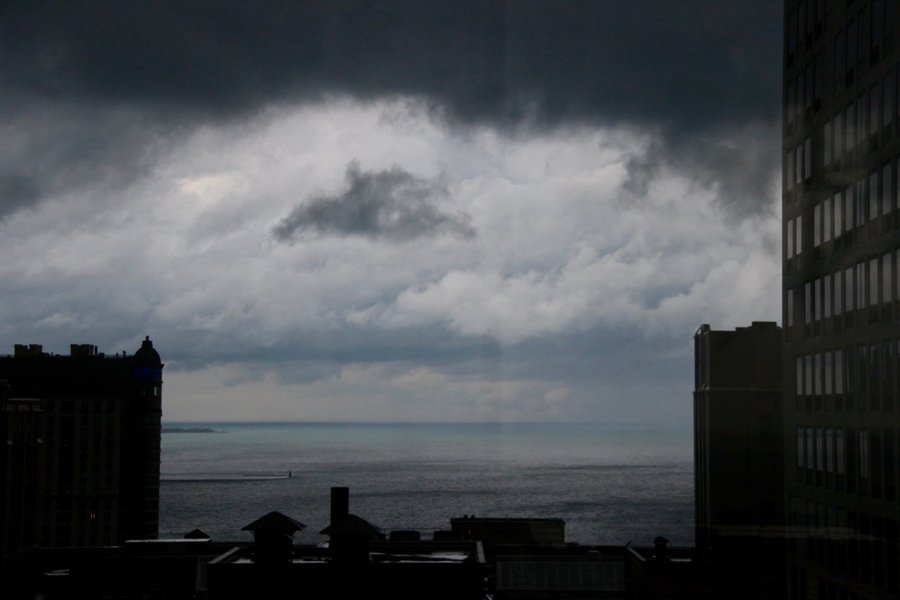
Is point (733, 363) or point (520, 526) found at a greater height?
point (733, 363)

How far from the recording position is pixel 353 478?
230 feet

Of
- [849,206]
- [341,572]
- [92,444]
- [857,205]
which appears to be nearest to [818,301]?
[849,206]

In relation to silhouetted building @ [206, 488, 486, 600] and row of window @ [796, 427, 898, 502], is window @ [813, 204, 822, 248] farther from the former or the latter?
silhouetted building @ [206, 488, 486, 600]

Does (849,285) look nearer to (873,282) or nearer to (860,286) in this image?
(860,286)

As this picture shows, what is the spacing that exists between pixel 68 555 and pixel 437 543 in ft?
23.0

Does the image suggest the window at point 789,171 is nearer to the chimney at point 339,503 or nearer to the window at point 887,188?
the window at point 887,188

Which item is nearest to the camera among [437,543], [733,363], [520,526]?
[437,543]

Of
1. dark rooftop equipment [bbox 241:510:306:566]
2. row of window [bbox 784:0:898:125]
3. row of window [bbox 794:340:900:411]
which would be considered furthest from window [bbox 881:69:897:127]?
dark rooftop equipment [bbox 241:510:306:566]

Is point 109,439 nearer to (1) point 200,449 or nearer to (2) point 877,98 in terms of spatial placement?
(2) point 877,98

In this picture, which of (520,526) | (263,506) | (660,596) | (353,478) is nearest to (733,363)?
(520,526)

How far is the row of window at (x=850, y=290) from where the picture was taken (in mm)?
7786

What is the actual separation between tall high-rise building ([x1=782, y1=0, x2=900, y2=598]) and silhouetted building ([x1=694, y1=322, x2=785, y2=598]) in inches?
238

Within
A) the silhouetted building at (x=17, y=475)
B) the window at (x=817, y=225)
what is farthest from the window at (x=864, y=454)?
the silhouetted building at (x=17, y=475)

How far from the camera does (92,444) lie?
140ft
